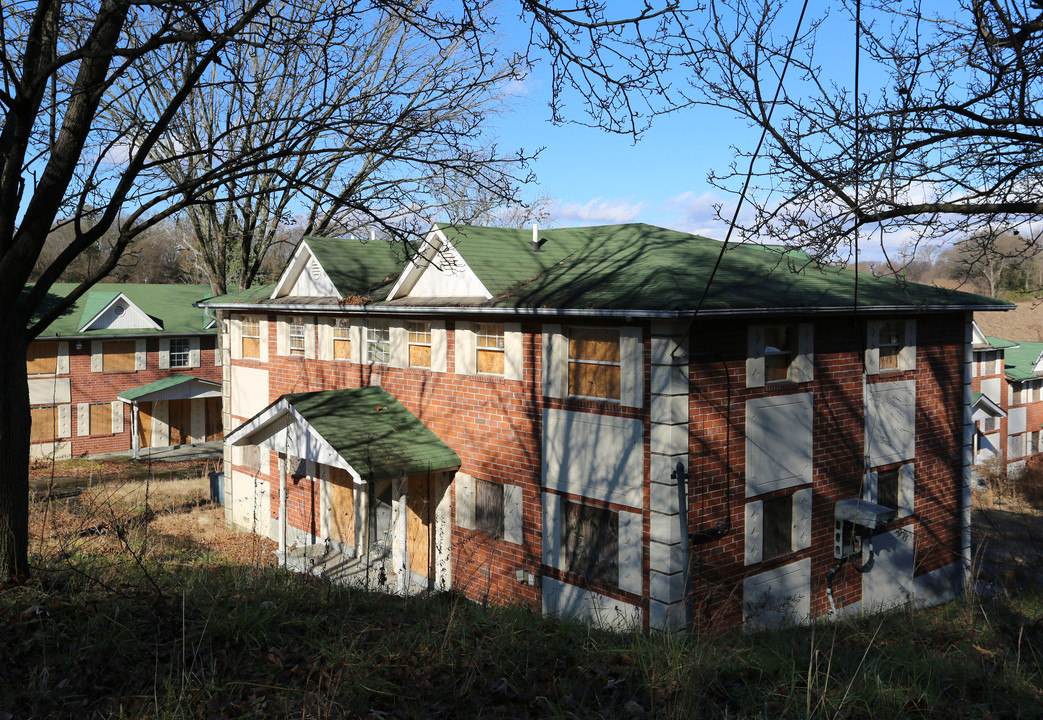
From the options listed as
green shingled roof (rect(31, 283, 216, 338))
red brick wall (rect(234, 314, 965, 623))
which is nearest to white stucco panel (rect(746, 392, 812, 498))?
red brick wall (rect(234, 314, 965, 623))

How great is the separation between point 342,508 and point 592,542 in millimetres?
7470

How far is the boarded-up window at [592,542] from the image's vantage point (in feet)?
40.4

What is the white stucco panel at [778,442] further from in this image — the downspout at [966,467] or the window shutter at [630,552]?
the downspout at [966,467]

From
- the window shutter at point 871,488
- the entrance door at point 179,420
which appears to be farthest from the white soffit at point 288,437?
the entrance door at point 179,420

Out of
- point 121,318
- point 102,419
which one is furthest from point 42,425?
point 121,318

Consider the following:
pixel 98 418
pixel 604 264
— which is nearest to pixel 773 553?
pixel 604 264

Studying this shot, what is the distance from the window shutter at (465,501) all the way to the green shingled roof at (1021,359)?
121 feet

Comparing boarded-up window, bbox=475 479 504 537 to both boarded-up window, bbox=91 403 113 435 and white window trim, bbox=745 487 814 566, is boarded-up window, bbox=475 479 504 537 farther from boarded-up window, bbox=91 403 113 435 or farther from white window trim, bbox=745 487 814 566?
boarded-up window, bbox=91 403 113 435

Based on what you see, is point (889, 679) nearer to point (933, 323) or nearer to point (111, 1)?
point (111, 1)

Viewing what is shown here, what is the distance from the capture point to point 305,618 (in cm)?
641

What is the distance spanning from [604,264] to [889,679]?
9.95 meters

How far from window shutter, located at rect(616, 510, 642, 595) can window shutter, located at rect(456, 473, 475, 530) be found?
335cm

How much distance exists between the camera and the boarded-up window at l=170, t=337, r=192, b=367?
120 feet

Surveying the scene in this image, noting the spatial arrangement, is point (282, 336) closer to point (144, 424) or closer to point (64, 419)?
point (64, 419)
